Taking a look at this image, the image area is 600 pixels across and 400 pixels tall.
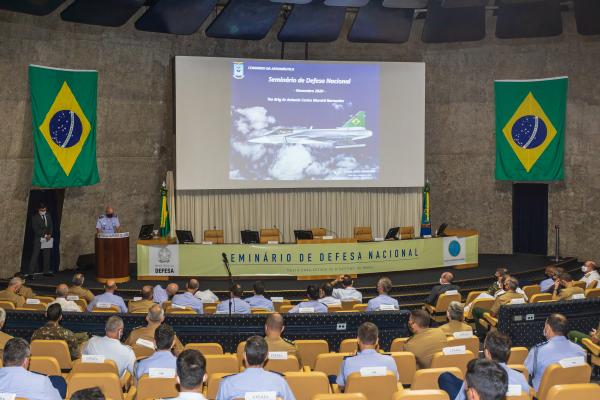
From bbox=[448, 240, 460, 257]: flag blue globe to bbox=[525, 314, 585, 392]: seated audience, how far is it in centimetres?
897

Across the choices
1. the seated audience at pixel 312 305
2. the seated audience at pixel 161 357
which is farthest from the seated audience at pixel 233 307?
the seated audience at pixel 161 357

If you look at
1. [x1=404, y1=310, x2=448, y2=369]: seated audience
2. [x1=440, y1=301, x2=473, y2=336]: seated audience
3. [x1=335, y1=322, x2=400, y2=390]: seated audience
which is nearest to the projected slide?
[x1=440, y1=301, x2=473, y2=336]: seated audience

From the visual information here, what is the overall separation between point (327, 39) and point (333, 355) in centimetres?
1132

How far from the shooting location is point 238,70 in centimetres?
1554

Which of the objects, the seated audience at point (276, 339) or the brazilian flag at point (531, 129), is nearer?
the seated audience at point (276, 339)

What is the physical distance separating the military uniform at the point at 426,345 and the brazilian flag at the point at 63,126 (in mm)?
9173

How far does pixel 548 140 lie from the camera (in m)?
16.6

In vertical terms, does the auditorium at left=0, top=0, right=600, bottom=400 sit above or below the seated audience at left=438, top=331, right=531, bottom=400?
above

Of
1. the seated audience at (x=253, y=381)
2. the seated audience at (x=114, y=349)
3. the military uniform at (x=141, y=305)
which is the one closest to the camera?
the seated audience at (x=253, y=381)

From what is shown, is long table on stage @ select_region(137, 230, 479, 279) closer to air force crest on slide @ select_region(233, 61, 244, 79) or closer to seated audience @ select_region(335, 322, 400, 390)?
air force crest on slide @ select_region(233, 61, 244, 79)

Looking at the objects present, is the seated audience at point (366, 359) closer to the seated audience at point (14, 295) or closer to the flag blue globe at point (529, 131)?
the seated audience at point (14, 295)

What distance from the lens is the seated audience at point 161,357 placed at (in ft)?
17.5

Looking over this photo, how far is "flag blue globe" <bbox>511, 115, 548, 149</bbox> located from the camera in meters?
16.6

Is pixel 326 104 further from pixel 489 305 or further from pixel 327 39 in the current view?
pixel 489 305
